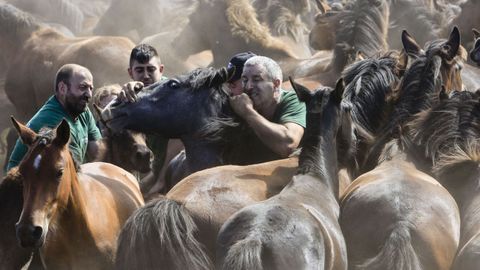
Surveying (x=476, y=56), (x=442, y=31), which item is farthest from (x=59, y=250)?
(x=442, y=31)

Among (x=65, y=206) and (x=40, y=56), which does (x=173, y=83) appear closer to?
(x=65, y=206)

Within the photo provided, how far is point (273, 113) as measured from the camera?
323 inches

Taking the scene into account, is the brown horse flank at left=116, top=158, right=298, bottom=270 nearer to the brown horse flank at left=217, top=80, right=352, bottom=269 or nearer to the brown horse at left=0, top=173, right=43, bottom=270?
the brown horse flank at left=217, top=80, right=352, bottom=269

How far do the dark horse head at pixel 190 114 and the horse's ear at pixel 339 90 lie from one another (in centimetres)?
105

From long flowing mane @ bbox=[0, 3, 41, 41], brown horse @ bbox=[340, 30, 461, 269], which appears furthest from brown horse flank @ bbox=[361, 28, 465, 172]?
long flowing mane @ bbox=[0, 3, 41, 41]

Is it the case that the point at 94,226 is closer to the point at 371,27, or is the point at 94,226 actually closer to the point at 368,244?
the point at 368,244

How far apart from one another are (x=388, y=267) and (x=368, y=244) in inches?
13.3

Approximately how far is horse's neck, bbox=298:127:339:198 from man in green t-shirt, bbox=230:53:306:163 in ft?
2.09

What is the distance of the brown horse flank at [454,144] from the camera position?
7.35 meters

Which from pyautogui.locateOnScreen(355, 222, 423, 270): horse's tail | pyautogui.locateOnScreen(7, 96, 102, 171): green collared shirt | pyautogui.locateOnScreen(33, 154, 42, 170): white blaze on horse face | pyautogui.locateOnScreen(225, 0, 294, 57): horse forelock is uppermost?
pyautogui.locateOnScreen(33, 154, 42, 170): white blaze on horse face

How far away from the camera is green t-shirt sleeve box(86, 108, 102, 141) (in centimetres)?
859

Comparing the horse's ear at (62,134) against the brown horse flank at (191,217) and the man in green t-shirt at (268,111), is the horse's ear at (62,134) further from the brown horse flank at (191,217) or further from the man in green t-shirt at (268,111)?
the man in green t-shirt at (268,111)

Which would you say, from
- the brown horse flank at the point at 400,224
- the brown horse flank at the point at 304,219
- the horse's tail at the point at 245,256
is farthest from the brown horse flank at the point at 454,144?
A: the horse's tail at the point at 245,256

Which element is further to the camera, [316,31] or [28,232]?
[316,31]
